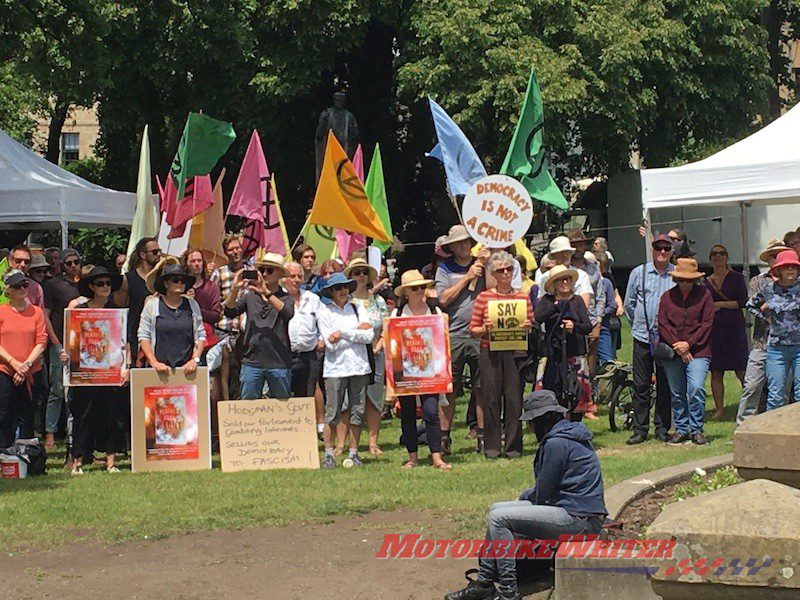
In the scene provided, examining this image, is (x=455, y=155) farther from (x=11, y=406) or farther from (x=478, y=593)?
(x=478, y=593)

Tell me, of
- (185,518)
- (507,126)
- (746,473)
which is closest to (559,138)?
(507,126)

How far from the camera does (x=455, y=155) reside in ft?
55.1

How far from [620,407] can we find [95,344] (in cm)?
552

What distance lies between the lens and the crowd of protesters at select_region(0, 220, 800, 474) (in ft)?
41.6

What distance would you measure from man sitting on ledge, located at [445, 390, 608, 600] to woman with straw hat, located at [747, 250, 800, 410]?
5.66 m

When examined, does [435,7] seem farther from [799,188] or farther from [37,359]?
[37,359]

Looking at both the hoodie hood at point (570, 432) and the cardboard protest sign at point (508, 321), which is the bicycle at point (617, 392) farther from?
the hoodie hood at point (570, 432)

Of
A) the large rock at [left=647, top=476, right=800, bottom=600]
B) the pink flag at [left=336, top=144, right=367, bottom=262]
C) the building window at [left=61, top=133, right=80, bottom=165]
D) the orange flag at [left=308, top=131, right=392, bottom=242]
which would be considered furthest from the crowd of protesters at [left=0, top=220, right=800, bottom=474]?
the building window at [left=61, top=133, right=80, bottom=165]

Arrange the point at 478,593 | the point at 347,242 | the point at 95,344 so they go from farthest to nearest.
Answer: the point at 347,242
the point at 95,344
the point at 478,593

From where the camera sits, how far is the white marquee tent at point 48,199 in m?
18.1

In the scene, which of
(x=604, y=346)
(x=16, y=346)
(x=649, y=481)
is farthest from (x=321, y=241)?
(x=649, y=481)

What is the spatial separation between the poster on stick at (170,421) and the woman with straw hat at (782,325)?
518 cm

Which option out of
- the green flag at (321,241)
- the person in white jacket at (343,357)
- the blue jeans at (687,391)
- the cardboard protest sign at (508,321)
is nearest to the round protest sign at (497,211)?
the cardboard protest sign at (508,321)

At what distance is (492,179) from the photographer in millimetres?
13461
